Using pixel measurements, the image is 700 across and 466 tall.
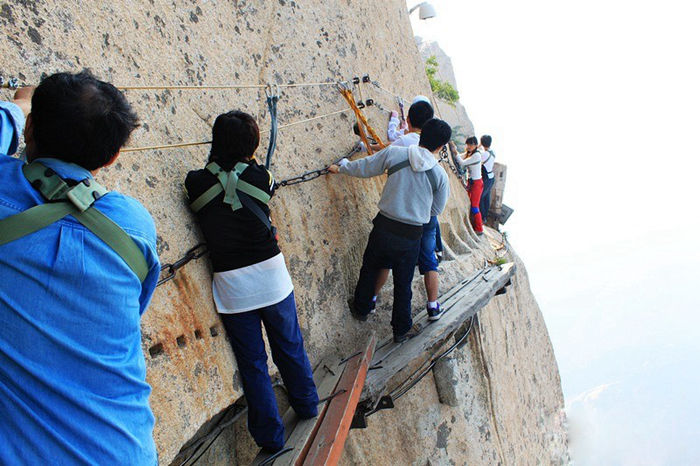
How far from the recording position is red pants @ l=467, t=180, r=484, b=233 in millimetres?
8273

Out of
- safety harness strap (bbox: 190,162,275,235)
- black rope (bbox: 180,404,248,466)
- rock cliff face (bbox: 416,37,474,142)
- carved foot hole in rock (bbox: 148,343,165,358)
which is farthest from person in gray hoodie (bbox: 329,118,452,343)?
rock cliff face (bbox: 416,37,474,142)

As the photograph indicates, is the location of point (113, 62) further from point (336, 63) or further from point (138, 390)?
point (336, 63)

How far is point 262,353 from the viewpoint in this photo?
2777mm

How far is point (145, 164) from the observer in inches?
99.3

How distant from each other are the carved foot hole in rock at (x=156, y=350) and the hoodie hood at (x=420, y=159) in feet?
6.92

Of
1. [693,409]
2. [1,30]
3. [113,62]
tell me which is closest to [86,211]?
[1,30]

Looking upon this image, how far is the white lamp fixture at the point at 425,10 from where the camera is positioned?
39.9ft

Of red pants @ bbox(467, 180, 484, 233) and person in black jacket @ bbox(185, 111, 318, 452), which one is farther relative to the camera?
red pants @ bbox(467, 180, 484, 233)

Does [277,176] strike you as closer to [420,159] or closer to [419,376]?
[420,159]

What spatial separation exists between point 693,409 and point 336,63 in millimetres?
117675

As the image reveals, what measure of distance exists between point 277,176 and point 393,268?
116 centimetres

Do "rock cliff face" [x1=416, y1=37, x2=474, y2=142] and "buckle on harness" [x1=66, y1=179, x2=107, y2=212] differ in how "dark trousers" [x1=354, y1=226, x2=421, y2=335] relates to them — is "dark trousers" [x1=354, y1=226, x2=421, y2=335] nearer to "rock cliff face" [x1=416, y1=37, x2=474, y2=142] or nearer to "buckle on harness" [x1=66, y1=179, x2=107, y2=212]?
"buckle on harness" [x1=66, y1=179, x2=107, y2=212]

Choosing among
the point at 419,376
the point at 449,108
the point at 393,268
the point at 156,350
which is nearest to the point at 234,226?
the point at 156,350

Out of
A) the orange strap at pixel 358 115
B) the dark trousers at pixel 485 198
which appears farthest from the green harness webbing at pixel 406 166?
the dark trousers at pixel 485 198
